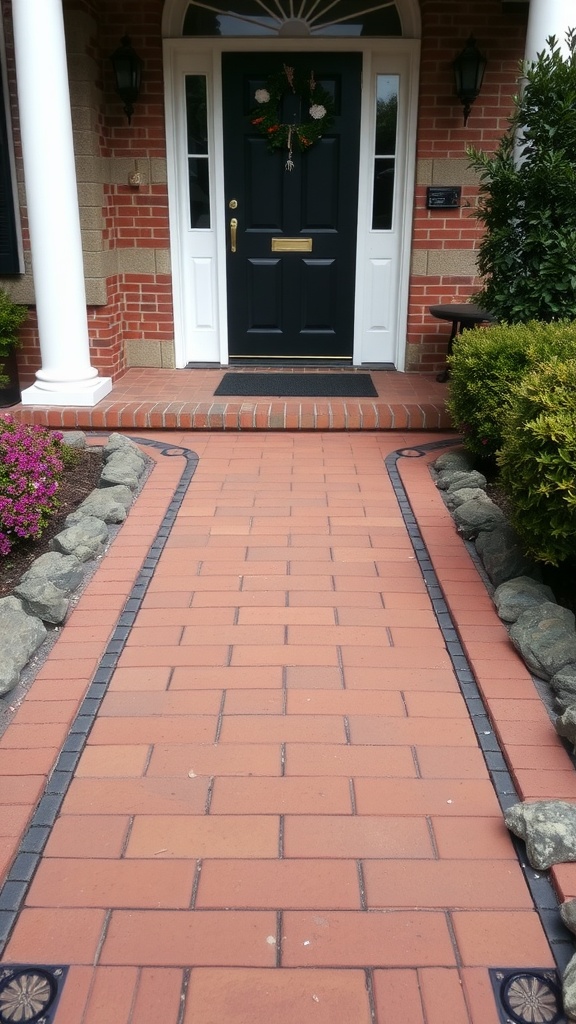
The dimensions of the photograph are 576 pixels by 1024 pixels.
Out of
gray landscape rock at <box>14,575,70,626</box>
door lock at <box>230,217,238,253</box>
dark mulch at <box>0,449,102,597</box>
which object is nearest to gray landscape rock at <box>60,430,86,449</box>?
dark mulch at <box>0,449,102,597</box>

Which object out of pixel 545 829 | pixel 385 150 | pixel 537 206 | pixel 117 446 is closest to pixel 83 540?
pixel 117 446

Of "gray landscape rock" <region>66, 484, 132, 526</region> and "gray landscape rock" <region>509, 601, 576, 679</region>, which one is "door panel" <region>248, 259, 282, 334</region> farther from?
"gray landscape rock" <region>509, 601, 576, 679</region>

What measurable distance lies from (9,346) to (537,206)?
3.64 meters

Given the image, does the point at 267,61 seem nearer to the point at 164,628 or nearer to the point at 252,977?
the point at 164,628

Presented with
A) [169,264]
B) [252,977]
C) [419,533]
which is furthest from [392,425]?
[252,977]

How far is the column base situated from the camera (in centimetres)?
563

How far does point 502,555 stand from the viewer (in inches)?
133

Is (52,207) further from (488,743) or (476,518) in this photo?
(488,743)

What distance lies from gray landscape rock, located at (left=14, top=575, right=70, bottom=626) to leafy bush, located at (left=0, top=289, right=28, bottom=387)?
2.99 meters

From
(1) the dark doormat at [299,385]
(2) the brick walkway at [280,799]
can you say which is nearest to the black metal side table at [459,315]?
(1) the dark doormat at [299,385]

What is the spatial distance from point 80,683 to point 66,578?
72 cm

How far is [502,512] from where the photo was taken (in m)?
3.88

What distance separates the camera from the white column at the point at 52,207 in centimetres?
510

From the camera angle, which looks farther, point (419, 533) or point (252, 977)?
point (419, 533)
